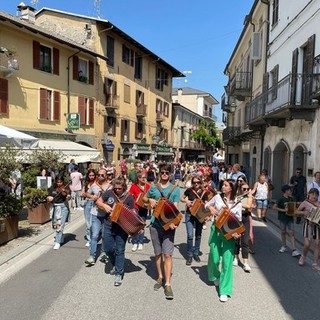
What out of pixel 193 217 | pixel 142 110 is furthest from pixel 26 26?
pixel 142 110

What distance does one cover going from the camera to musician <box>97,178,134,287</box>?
5496 millimetres

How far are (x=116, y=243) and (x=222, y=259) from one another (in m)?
1.64

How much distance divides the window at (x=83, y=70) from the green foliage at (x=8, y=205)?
1785cm

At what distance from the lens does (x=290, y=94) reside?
1271cm

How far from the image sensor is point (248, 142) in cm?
2447

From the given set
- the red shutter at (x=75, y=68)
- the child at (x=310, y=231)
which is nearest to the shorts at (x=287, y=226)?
the child at (x=310, y=231)

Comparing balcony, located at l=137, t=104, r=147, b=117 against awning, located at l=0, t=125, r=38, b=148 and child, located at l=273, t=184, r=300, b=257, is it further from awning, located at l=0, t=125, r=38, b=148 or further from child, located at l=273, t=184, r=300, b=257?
child, located at l=273, t=184, r=300, b=257

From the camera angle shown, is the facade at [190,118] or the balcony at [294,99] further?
the facade at [190,118]

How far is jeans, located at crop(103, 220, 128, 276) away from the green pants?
4.41 ft

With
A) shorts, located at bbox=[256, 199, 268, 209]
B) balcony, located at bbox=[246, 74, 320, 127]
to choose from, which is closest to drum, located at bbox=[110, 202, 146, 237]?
shorts, located at bbox=[256, 199, 268, 209]

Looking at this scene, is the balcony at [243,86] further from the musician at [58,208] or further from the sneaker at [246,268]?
the sneaker at [246,268]

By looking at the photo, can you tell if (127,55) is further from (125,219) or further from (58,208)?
(125,219)

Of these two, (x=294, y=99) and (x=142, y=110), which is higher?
(x=142, y=110)

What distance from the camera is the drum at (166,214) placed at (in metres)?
5.20
